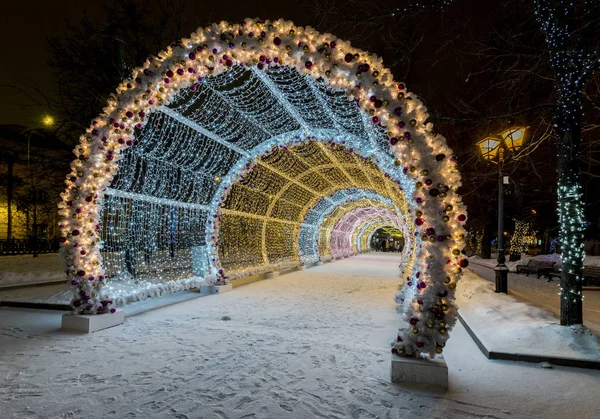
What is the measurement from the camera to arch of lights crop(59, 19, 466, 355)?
4.71 m

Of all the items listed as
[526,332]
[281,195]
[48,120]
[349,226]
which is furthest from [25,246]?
[526,332]

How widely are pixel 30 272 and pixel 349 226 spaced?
867 inches

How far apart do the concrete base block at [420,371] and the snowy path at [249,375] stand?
0.51 ft

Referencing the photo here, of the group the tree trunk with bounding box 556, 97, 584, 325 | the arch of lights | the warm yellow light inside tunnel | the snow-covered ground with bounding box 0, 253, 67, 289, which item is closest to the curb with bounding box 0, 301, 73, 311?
the arch of lights

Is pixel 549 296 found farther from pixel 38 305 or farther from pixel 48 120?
pixel 48 120

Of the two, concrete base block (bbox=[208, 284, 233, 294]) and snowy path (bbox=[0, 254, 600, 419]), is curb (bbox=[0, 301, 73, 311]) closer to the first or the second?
snowy path (bbox=[0, 254, 600, 419])

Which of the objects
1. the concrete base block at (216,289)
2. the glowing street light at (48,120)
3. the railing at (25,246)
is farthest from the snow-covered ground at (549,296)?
the railing at (25,246)

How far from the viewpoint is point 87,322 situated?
6418 millimetres

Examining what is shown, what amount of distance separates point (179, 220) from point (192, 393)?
258 inches

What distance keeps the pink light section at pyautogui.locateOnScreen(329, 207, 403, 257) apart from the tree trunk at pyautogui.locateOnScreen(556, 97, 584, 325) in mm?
19202

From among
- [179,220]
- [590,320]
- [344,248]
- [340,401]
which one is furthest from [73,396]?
[344,248]

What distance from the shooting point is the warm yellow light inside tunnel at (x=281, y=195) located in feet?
40.1

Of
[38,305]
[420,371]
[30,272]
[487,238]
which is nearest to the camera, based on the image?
[420,371]

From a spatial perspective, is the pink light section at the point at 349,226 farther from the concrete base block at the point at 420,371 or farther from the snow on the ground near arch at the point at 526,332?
the concrete base block at the point at 420,371
